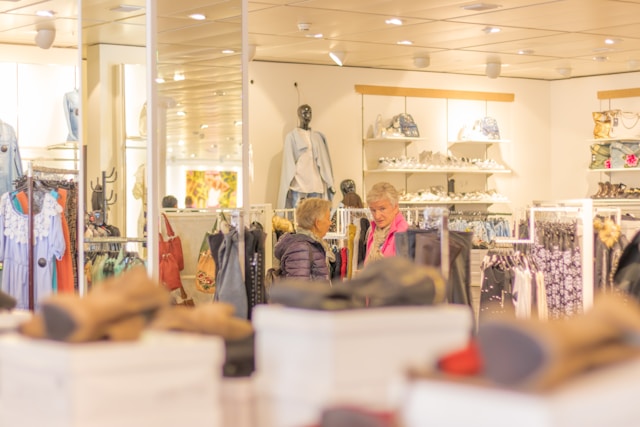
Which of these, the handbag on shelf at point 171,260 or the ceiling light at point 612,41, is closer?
the handbag on shelf at point 171,260

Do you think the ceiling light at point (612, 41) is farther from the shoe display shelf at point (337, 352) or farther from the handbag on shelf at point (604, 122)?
the shoe display shelf at point (337, 352)

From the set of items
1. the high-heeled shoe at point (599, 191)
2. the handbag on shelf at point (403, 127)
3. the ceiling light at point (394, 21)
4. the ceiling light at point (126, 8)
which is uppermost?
the ceiling light at point (394, 21)

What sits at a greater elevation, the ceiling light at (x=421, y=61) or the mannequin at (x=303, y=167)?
the ceiling light at (x=421, y=61)

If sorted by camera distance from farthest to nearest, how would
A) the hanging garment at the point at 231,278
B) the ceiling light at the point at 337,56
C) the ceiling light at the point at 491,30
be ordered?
the ceiling light at the point at 337,56
the ceiling light at the point at 491,30
the hanging garment at the point at 231,278

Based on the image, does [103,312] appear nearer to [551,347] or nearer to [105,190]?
[551,347]

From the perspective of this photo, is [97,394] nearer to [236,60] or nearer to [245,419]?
[245,419]

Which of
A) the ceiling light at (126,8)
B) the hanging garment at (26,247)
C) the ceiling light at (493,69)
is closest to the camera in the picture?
the ceiling light at (126,8)

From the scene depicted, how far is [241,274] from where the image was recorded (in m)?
5.28

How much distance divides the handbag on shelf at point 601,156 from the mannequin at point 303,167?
3359 millimetres

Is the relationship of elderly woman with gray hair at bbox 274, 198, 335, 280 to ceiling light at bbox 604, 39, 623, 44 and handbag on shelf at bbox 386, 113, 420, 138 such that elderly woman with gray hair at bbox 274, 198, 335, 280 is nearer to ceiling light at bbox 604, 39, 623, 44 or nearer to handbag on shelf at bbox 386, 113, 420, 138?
ceiling light at bbox 604, 39, 623, 44

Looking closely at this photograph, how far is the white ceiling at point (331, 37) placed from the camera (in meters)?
6.05

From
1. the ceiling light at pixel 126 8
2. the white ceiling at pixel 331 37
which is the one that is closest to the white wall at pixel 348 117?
the white ceiling at pixel 331 37

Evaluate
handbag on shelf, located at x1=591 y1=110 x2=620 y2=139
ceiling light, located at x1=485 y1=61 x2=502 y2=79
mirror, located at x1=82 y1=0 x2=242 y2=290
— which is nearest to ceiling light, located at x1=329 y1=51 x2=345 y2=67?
ceiling light, located at x1=485 y1=61 x2=502 y2=79

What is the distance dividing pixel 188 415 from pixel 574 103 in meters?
11.8
